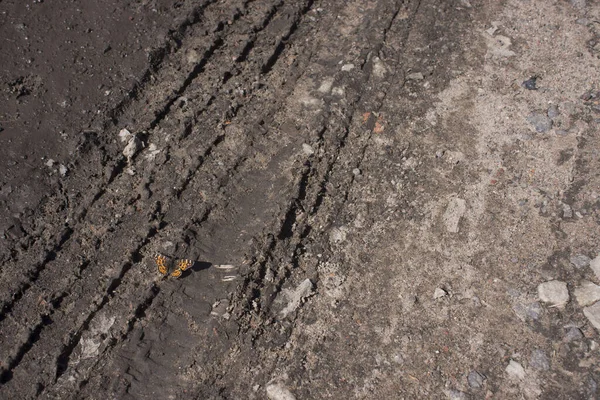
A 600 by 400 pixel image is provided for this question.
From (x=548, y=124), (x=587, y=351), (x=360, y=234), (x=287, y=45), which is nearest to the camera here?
(x=587, y=351)

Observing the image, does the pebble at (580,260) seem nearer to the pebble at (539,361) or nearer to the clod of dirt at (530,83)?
the pebble at (539,361)

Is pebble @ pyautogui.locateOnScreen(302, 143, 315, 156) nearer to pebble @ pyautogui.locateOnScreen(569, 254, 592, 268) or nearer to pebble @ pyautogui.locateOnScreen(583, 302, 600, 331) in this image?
pebble @ pyautogui.locateOnScreen(569, 254, 592, 268)

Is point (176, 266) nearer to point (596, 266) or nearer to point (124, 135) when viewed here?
point (124, 135)

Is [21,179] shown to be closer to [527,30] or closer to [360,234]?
[360,234]

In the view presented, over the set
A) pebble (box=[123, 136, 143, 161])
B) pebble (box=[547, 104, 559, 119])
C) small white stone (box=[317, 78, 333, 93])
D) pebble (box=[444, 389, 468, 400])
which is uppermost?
pebble (box=[123, 136, 143, 161])

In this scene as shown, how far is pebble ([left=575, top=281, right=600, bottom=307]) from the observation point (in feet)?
10.9

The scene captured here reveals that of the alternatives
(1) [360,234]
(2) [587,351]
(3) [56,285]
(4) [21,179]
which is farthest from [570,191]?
(4) [21,179]

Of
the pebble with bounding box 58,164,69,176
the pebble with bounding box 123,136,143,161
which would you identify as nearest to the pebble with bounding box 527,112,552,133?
the pebble with bounding box 123,136,143,161

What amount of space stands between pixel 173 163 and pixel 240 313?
3.98 feet

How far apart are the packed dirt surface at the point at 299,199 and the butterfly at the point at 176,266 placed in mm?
16

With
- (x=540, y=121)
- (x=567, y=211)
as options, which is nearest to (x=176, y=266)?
(x=567, y=211)

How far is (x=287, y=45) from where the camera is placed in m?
4.57

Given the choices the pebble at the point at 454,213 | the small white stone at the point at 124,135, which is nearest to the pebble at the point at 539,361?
the pebble at the point at 454,213

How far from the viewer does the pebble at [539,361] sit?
3092 millimetres
